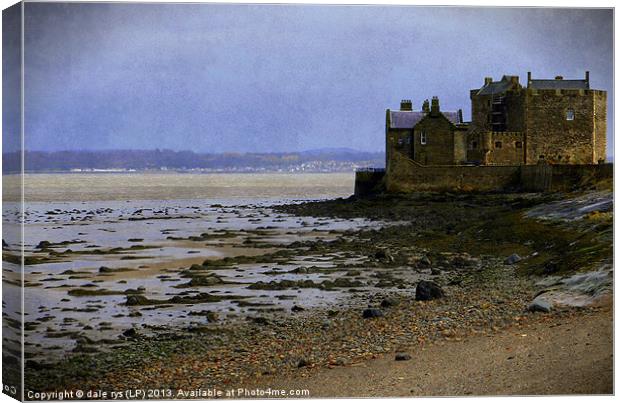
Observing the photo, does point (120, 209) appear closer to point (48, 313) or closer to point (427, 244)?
point (427, 244)

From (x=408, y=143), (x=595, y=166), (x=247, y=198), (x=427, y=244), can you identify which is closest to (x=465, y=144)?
(x=408, y=143)

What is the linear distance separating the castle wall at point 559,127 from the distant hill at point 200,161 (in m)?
3.43

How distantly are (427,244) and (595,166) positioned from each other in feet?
11.6

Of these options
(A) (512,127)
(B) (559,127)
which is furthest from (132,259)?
(A) (512,127)

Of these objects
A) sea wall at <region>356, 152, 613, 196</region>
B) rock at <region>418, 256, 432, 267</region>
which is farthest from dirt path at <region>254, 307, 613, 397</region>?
sea wall at <region>356, 152, 613, 196</region>

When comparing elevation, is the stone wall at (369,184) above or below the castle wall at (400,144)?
below

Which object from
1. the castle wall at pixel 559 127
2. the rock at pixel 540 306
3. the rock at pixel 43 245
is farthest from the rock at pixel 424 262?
the rock at pixel 43 245

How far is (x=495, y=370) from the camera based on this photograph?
8453 millimetres

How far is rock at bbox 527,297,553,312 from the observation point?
961 cm

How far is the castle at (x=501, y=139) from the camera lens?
45.3 feet

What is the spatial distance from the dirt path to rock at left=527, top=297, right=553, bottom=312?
2.01ft

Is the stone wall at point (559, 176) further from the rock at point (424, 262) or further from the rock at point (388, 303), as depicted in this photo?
the rock at point (388, 303)

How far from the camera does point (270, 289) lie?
12398mm

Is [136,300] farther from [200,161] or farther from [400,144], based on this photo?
[400,144]
